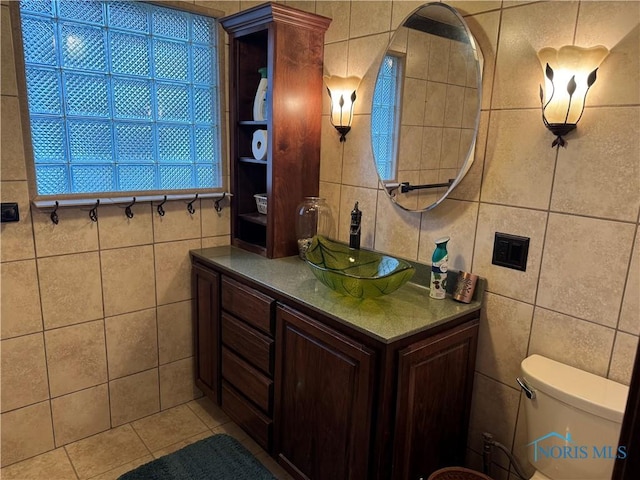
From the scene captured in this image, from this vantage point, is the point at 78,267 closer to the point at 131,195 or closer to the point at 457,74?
the point at 131,195

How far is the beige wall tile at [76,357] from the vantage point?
2.04 meters

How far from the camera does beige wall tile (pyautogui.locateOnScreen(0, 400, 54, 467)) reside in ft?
6.48

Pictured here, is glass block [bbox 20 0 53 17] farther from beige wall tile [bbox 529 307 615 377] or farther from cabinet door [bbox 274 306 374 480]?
beige wall tile [bbox 529 307 615 377]

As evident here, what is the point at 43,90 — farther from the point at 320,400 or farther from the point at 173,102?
the point at 320,400

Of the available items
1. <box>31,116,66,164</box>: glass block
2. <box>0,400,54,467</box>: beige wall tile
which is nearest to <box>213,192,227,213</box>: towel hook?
<box>31,116,66,164</box>: glass block

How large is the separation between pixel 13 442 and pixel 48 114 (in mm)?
1458

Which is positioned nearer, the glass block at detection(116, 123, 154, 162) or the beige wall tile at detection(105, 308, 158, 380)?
the glass block at detection(116, 123, 154, 162)

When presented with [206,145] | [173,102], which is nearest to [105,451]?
[206,145]

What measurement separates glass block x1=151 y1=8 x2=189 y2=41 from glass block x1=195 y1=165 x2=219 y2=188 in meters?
0.63

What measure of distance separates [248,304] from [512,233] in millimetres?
1113

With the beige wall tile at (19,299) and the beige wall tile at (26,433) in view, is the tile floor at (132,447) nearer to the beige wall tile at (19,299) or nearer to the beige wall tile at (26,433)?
the beige wall tile at (26,433)

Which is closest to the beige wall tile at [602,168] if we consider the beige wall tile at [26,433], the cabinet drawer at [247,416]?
the cabinet drawer at [247,416]

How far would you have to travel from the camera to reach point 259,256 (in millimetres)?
2271

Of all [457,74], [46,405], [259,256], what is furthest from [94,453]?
[457,74]
